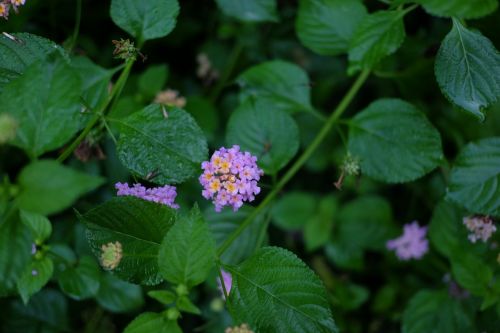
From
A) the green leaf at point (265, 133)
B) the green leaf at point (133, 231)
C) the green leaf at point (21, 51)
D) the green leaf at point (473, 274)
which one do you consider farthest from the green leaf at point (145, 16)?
the green leaf at point (473, 274)

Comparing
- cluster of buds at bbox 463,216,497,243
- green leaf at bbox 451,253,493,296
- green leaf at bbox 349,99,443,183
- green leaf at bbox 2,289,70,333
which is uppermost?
green leaf at bbox 349,99,443,183

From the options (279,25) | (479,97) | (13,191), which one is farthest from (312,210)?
(13,191)

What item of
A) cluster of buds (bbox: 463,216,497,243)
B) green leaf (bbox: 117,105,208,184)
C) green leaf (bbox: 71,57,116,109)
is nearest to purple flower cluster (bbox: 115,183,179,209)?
green leaf (bbox: 117,105,208,184)

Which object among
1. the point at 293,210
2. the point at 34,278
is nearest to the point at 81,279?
the point at 34,278

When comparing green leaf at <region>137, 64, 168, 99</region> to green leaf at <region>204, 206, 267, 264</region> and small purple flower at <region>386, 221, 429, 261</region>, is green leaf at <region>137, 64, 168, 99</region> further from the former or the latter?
small purple flower at <region>386, 221, 429, 261</region>

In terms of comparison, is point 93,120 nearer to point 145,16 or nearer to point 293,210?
point 145,16

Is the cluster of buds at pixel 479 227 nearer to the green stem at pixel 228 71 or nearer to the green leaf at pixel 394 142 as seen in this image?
the green leaf at pixel 394 142

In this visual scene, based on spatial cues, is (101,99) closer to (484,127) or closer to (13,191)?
(13,191)

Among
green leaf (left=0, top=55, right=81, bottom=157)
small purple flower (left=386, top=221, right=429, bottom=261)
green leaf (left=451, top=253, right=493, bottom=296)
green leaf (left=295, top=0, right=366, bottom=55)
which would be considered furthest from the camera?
small purple flower (left=386, top=221, right=429, bottom=261)
